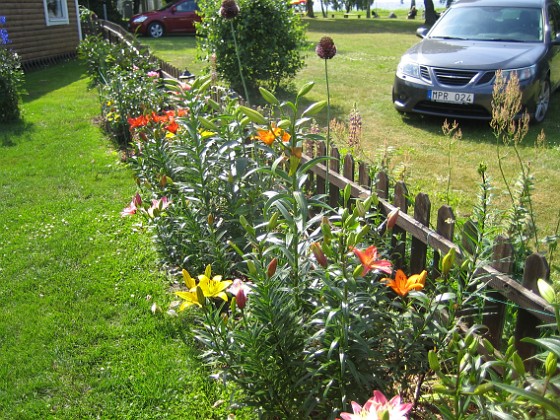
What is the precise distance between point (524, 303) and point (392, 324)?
55 cm

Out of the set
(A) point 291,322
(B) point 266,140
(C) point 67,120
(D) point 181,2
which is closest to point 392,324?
(A) point 291,322

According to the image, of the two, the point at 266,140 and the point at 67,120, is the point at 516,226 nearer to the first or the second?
the point at 266,140

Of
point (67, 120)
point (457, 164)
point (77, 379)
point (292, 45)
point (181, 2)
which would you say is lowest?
point (77, 379)

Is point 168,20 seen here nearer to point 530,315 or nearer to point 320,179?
point 320,179

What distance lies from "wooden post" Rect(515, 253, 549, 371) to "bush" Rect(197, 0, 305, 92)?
7299 mm

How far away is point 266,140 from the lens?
2832 mm

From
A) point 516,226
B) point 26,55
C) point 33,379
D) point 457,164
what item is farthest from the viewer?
point 26,55

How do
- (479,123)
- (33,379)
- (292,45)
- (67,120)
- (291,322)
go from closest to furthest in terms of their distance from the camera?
1. (291,322)
2. (33,379)
3. (479,123)
4. (67,120)
5. (292,45)

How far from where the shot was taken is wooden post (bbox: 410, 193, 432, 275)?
2902 mm

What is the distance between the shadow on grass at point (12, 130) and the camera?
7402mm

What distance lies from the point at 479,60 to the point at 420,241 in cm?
500

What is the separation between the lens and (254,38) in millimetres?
9047

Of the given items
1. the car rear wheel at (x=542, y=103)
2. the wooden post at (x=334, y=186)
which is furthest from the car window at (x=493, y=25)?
the wooden post at (x=334, y=186)

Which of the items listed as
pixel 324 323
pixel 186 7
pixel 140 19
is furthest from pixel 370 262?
pixel 186 7
